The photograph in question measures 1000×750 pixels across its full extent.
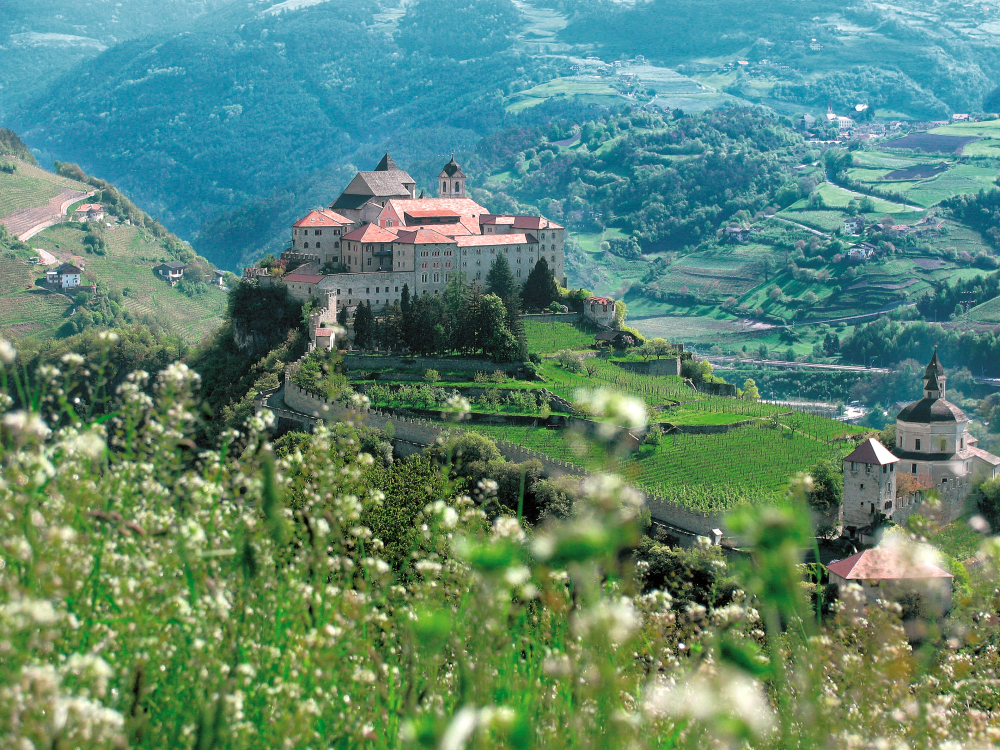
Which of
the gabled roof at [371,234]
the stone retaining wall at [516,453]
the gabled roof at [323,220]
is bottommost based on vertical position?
the stone retaining wall at [516,453]

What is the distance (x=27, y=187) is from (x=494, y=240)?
86313 millimetres

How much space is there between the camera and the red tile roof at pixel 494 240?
5578 cm

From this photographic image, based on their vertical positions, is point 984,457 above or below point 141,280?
above

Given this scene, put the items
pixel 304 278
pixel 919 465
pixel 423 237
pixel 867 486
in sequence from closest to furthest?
pixel 867 486 < pixel 919 465 < pixel 304 278 < pixel 423 237

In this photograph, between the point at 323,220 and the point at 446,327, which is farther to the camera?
the point at 323,220

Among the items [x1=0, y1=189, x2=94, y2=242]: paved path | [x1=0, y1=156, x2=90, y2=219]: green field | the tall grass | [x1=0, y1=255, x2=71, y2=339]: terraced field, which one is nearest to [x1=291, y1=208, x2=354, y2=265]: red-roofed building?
[x1=0, y1=255, x2=71, y2=339]: terraced field

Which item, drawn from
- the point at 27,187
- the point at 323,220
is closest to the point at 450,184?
the point at 323,220

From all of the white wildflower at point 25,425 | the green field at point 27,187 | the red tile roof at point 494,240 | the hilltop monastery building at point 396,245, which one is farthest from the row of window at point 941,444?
the green field at point 27,187

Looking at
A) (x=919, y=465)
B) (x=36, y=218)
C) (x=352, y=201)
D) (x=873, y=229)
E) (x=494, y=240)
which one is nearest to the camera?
(x=919, y=465)

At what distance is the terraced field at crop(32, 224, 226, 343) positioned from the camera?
10556 centimetres

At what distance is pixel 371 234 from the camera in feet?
176

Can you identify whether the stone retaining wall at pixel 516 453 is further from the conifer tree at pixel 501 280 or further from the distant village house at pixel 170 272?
Result: the distant village house at pixel 170 272

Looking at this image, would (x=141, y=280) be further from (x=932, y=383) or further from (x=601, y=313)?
(x=932, y=383)

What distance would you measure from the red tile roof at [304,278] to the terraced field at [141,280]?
4928 cm
